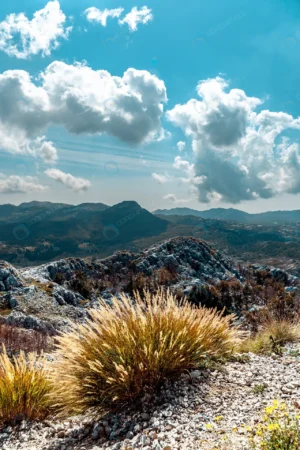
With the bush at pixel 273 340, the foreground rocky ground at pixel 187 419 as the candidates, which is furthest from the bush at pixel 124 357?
the bush at pixel 273 340

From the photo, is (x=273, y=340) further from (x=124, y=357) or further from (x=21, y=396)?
(x=21, y=396)

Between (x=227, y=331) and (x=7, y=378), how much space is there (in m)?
4.39

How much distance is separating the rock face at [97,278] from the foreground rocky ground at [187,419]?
2139 centimetres

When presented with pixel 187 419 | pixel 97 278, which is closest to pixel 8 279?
pixel 97 278

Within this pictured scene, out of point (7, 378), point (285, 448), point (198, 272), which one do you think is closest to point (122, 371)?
point (7, 378)

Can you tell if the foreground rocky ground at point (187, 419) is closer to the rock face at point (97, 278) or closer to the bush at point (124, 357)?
the bush at point (124, 357)

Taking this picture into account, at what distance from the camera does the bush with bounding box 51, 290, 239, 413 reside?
15.7ft

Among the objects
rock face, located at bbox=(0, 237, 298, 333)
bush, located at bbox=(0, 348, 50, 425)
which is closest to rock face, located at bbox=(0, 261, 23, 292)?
rock face, located at bbox=(0, 237, 298, 333)

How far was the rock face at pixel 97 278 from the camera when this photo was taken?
3354cm

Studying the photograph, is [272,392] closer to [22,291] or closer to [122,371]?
[122,371]

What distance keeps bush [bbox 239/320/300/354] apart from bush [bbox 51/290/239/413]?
65.6 inches

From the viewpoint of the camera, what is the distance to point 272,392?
4566 mm

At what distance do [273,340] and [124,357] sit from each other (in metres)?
4.13

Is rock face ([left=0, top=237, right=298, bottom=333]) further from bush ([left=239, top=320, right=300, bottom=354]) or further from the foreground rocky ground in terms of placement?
the foreground rocky ground
